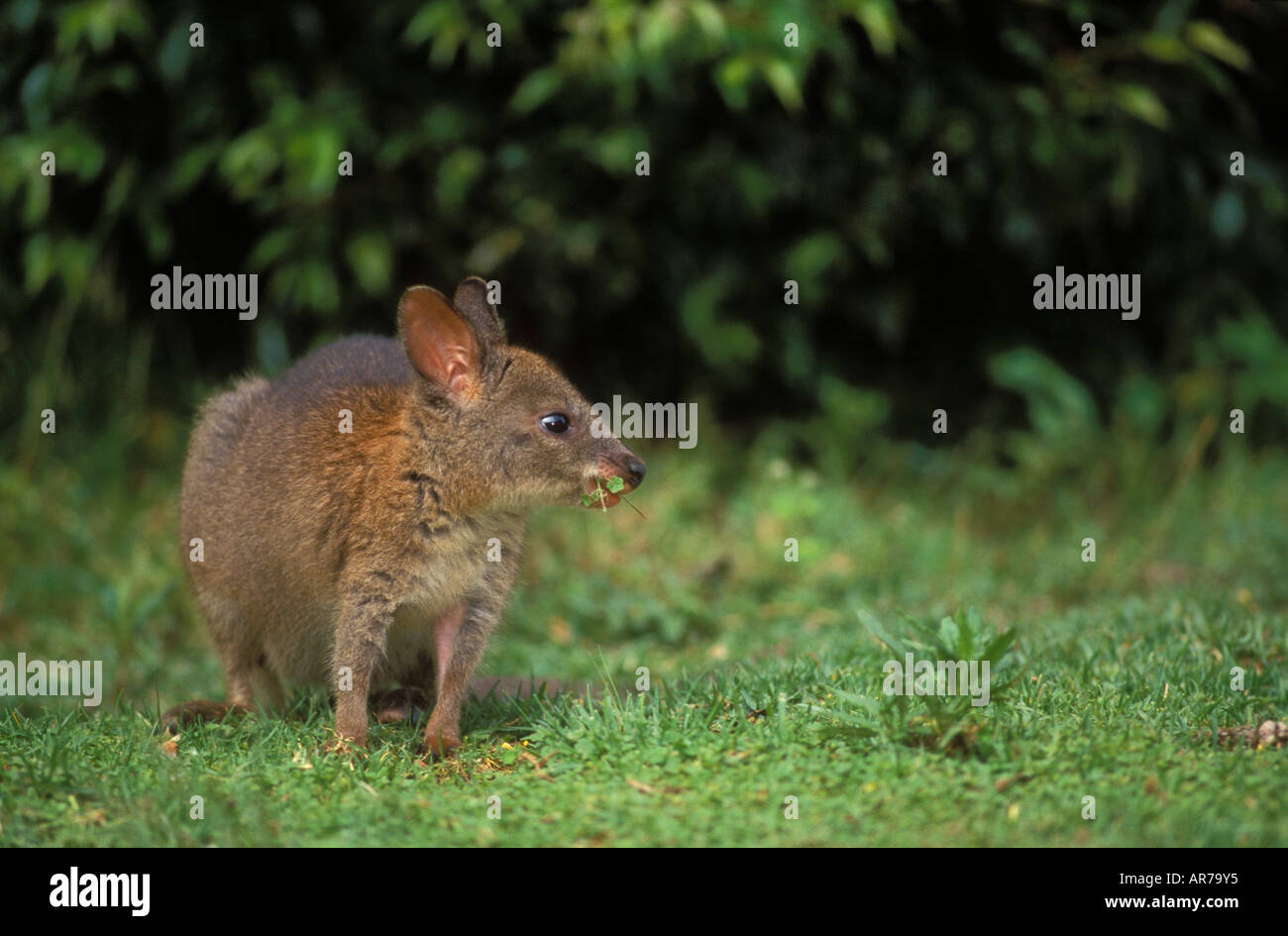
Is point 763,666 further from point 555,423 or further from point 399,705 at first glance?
point 399,705

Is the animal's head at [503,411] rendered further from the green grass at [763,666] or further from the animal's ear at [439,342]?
the green grass at [763,666]

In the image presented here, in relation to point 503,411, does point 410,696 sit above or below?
below

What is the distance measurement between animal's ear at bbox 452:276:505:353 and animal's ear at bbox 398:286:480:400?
0.06 meters

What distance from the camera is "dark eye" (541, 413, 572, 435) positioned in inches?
198

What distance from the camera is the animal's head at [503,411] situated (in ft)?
16.2

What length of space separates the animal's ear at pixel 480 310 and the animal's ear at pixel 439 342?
6 cm

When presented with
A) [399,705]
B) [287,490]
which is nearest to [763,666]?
[399,705]

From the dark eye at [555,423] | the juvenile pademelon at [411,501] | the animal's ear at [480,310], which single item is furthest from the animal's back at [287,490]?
the dark eye at [555,423]

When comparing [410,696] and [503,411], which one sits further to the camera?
[410,696]

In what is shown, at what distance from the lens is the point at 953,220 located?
890 cm

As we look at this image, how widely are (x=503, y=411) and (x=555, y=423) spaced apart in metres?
0.19

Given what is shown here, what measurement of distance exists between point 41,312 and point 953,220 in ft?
19.7

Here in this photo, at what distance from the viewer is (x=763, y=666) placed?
18.1 ft

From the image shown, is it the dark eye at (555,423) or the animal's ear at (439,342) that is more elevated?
the animal's ear at (439,342)
